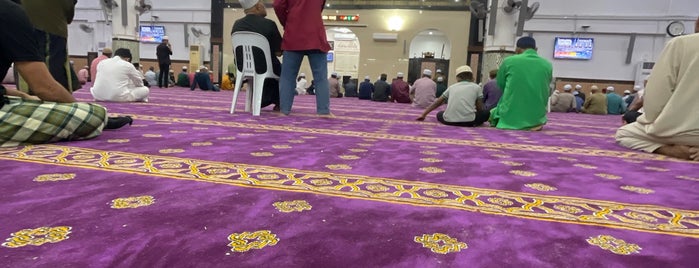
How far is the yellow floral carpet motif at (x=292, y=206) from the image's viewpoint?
103 centimetres

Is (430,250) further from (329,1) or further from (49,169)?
(329,1)

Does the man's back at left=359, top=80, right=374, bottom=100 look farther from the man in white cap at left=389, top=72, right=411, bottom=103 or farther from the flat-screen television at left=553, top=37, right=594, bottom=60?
the flat-screen television at left=553, top=37, right=594, bottom=60

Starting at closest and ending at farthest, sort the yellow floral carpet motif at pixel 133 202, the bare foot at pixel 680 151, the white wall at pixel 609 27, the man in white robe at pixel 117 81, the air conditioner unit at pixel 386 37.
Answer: the yellow floral carpet motif at pixel 133 202, the bare foot at pixel 680 151, the man in white robe at pixel 117 81, the white wall at pixel 609 27, the air conditioner unit at pixel 386 37

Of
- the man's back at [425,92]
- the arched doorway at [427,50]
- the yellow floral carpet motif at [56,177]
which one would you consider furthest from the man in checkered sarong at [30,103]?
the arched doorway at [427,50]

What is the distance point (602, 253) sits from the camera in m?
0.85

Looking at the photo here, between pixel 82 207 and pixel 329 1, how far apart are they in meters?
12.3

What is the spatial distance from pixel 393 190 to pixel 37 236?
2.88 feet

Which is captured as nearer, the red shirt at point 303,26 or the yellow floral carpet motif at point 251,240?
the yellow floral carpet motif at point 251,240

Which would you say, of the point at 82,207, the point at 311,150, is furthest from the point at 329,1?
the point at 82,207

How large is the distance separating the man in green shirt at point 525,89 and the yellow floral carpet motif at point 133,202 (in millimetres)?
3193

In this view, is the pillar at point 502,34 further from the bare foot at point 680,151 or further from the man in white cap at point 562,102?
the bare foot at point 680,151

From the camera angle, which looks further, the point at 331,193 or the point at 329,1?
the point at 329,1

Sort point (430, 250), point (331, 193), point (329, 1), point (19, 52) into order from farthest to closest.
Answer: point (329, 1) < point (19, 52) < point (331, 193) < point (430, 250)

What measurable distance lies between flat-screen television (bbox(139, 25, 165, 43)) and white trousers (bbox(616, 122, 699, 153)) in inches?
558
